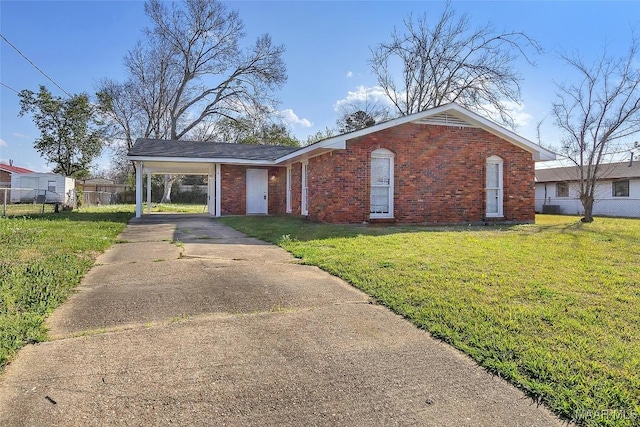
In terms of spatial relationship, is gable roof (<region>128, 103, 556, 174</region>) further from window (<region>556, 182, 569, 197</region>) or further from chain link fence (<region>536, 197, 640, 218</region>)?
window (<region>556, 182, 569, 197</region>)

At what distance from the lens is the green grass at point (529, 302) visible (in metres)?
2.63

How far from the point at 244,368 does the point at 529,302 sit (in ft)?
10.4

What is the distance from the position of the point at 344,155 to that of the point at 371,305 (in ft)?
26.6

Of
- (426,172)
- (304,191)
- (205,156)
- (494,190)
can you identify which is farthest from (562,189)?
(205,156)

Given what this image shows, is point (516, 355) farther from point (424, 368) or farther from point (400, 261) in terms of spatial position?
point (400, 261)

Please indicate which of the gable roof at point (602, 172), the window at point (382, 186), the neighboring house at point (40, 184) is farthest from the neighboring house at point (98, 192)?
the gable roof at point (602, 172)

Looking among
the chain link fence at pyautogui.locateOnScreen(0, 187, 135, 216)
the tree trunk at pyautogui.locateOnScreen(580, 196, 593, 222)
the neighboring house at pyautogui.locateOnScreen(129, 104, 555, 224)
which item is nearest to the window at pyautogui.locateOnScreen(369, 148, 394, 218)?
the neighboring house at pyautogui.locateOnScreen(129, 104, 555, 224)

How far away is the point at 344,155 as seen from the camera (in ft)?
39.5

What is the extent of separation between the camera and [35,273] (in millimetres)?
5289

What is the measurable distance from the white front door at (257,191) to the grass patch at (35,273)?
9.61 metres

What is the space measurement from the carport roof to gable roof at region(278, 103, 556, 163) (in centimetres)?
506

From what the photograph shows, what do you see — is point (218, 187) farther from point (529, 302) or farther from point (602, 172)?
point (602, 172)

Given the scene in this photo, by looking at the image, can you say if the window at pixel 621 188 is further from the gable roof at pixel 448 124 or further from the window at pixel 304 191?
the window at pixel 304 191

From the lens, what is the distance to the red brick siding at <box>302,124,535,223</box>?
12.2 metres
